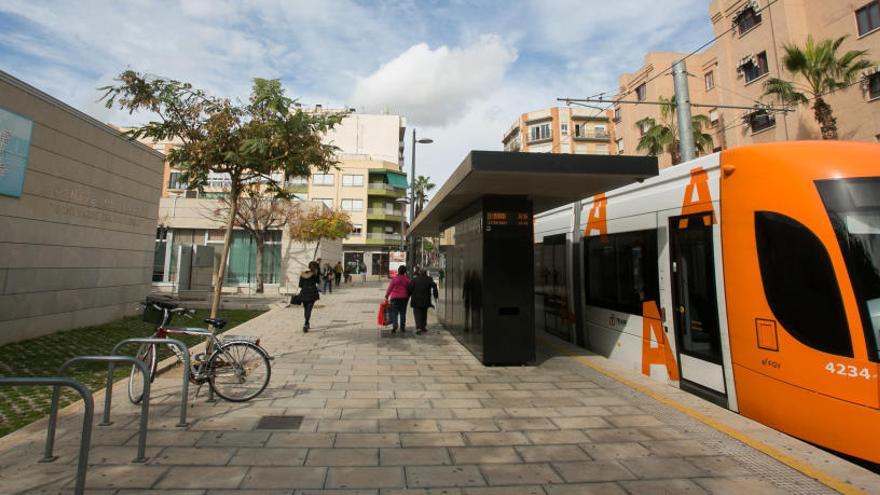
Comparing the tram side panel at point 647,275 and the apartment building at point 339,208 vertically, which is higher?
the apartment building at point 339,208

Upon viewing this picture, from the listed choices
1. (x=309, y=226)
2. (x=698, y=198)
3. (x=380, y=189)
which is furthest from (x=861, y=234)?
(x=380, y=189)

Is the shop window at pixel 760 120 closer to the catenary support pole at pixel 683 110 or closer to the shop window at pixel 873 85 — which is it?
the shop window at pixel 873 85

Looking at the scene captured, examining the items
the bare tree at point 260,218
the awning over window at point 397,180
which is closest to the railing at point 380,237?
the awning over window at point 397,180

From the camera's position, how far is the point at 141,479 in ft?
10.7

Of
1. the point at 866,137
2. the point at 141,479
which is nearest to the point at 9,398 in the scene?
the point at 141,479

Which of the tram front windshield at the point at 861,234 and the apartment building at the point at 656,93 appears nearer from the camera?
the tram front windshield at the point at 861,234

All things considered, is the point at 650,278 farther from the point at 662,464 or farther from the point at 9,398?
the point at 9,398

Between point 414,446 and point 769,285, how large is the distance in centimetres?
394

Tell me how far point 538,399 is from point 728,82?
26542mm

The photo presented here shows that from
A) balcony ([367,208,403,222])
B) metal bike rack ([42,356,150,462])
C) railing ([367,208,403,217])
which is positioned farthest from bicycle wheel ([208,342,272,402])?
railing ([367,208,403,217])

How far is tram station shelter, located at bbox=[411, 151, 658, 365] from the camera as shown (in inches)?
230

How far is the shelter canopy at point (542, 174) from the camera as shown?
227 inches

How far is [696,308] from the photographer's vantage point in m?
5.61

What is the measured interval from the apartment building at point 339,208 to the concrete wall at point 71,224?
1165cm
